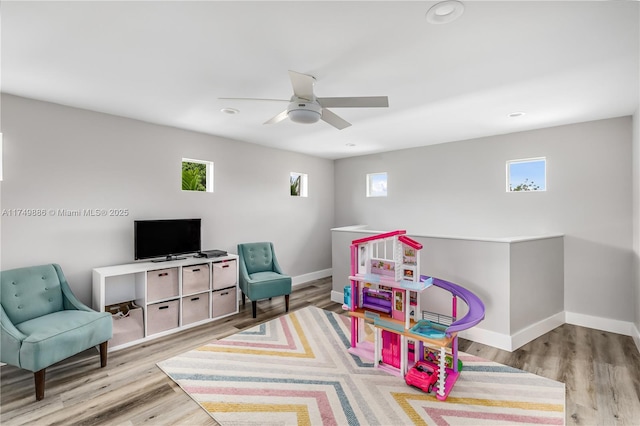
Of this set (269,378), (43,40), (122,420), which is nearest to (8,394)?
(122,420)

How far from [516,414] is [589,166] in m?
3.27

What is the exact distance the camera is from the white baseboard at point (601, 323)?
358 cm

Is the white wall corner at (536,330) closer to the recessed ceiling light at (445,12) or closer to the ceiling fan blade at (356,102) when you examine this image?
the ceiling fan blade at (356,102)

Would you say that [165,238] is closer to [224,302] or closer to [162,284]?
[162,284]

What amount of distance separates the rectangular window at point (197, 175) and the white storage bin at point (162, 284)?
133 cm

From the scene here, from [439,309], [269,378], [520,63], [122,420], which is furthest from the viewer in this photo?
[439,309]

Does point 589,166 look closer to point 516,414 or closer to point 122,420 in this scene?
point 516,414

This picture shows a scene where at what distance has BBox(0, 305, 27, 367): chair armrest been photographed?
2328mm

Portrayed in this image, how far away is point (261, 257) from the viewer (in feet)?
15.5

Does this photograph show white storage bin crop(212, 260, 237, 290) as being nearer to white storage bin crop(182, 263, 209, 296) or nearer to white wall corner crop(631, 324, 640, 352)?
white storage bin crop(182, 263, 209, 296)

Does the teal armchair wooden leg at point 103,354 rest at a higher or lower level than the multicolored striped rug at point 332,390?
higher

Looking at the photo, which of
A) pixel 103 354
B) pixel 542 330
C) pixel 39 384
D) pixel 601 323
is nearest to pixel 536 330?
pixel 542 330

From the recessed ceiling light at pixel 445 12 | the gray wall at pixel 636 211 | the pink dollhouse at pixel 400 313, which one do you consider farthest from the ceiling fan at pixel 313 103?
the gray wall at pixel 636 211

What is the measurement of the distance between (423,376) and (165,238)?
3293mm
